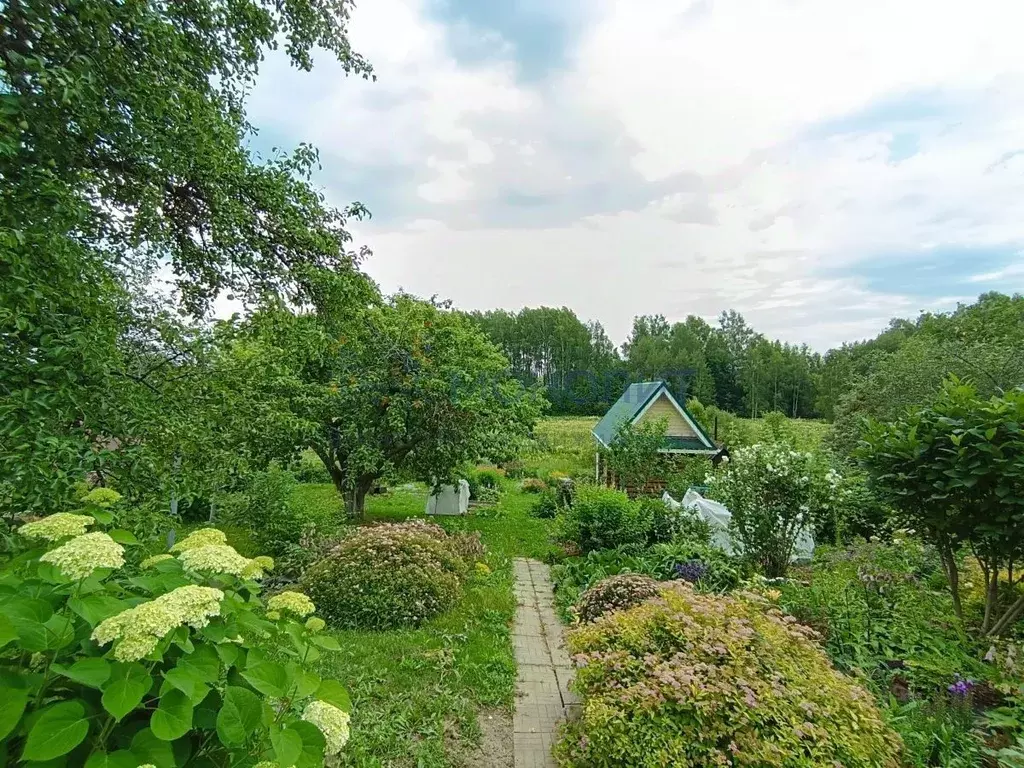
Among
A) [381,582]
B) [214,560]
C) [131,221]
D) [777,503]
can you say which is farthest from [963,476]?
[131,221]

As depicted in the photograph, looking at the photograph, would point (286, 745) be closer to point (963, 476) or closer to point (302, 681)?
point (302, 681)

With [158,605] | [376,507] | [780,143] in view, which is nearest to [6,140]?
[158,605]

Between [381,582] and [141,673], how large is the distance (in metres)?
4.47

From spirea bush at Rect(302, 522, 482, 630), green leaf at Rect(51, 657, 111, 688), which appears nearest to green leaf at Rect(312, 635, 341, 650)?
green leaf at Rect(51, 657, 111, 688)

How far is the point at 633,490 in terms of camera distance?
42.7 feet

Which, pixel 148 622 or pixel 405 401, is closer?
pixel 148 622

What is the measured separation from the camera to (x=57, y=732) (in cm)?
93

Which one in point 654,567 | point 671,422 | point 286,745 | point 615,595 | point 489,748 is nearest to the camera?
point 286,745

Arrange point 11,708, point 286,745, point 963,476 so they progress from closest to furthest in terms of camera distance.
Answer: point 11,708, point 286,745, point 963,476

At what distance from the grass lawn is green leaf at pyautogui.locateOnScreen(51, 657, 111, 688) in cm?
226

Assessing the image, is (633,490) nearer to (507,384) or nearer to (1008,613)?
(507,384)

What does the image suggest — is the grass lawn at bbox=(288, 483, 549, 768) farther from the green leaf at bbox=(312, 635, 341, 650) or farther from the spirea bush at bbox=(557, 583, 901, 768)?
the green leaf at bbox=(312, 635, 341, 650)

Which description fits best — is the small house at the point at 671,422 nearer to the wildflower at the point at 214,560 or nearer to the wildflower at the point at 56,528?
the wildflower at the point at 214,560

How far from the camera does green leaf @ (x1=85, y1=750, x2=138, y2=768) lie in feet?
3.08
